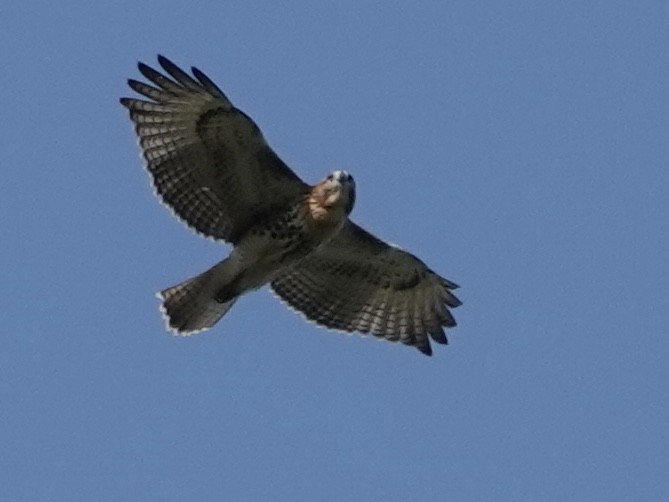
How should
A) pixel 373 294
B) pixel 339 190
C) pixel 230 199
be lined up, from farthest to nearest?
1. pixel 373 294
2. pixel 230 199
3. pixel 339 190

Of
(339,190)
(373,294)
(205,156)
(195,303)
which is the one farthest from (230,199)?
(373,294)

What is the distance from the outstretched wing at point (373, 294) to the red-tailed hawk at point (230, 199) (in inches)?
1.7

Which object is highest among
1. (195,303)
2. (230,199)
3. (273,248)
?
(230,199)

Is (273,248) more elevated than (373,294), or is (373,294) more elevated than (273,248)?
(373,294)

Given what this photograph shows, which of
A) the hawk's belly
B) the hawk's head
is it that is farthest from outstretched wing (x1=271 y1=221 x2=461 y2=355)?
the hawk's head

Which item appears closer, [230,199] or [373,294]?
[230,199]

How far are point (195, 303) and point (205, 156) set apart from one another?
1.42 meters

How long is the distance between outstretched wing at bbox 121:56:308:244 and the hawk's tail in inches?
18.9

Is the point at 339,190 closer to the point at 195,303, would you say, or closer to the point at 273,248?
the point at 273,248

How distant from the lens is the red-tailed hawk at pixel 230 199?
22.3m

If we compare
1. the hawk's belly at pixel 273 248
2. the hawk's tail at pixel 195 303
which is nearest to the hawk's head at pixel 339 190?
the hawk's belly at pixel 273 248

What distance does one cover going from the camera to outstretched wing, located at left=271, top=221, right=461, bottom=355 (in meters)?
23.8

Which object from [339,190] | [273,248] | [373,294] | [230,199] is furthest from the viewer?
[373,294]

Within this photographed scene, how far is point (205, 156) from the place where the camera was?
22750 mm
